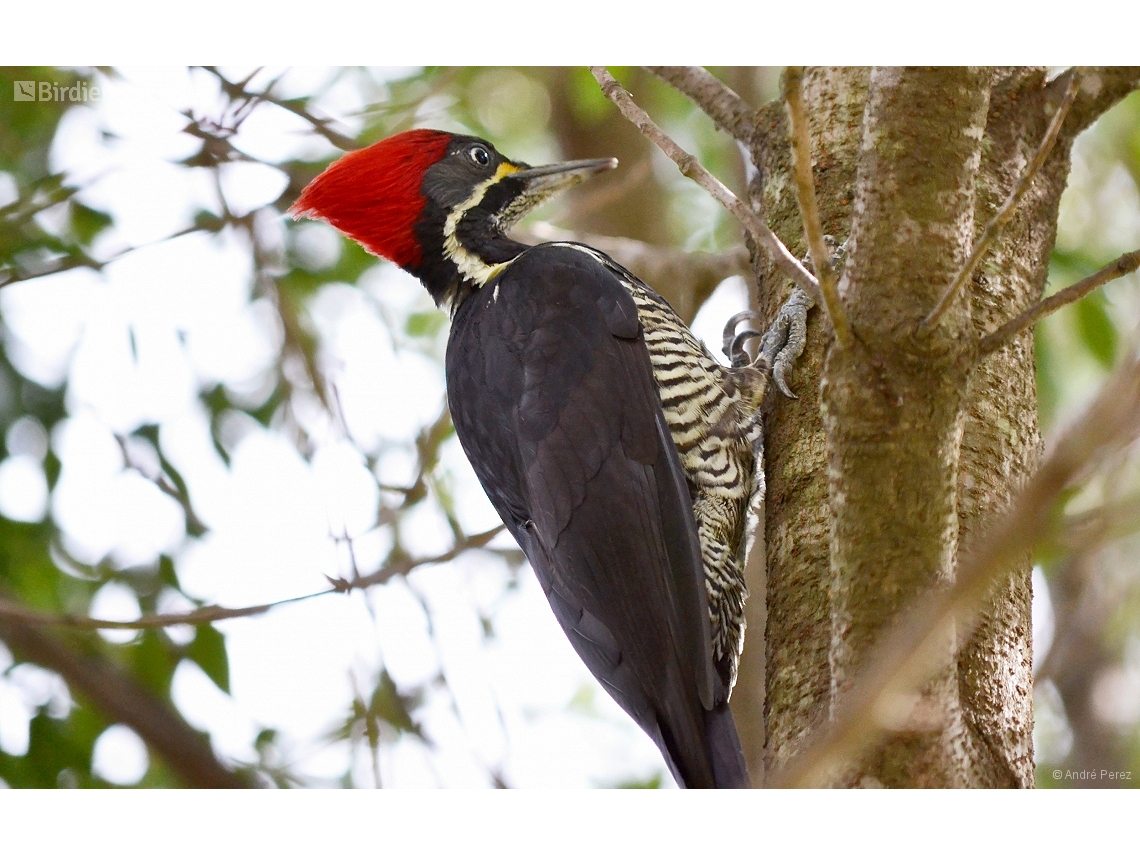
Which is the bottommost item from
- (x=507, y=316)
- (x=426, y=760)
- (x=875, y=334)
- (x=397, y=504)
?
(x=426, y=760)

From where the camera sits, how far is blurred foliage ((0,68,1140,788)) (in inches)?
84.1

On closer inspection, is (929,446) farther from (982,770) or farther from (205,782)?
(205,782)

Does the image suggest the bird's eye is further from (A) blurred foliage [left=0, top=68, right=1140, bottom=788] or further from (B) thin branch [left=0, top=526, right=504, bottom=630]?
(B) thin branch [left=0, top=526, right=504, bottom=630]

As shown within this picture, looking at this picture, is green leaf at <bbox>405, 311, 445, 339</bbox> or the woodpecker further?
green leaf at <bbox>405, 311, 445, 339</bbox>

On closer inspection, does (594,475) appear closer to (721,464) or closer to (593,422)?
(593,422)

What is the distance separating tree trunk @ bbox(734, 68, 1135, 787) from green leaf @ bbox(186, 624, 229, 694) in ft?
3.58

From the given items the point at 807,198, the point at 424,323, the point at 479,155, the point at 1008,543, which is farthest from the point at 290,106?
the point at 1008,543

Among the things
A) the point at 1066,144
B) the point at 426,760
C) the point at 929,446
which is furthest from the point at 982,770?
the point at 1066,144

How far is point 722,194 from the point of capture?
1.70 metres

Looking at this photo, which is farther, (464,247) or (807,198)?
(464,247)

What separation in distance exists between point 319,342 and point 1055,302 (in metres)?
1.81

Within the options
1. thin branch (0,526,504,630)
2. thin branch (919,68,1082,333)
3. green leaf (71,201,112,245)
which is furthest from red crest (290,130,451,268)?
thin branch (919,68,1082,333)
